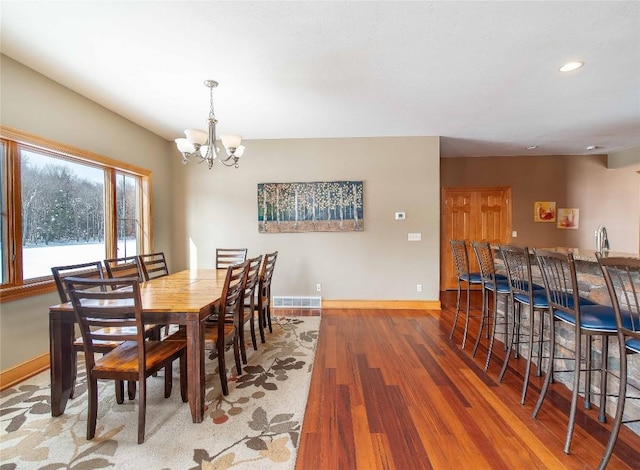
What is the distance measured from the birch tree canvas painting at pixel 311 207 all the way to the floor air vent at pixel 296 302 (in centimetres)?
107

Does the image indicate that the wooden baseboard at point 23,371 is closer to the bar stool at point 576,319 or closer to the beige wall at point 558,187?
the bar stool at point 576,319

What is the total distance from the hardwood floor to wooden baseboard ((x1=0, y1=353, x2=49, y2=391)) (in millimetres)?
2483

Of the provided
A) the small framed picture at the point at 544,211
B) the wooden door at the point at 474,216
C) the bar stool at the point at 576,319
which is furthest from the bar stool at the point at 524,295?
the small framed picture at the point at 544,211

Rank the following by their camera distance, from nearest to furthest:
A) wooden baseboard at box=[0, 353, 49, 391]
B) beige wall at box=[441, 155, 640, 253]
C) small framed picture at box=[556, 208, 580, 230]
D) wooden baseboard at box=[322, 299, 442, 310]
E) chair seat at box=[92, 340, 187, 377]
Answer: chair seat at box=[92, 340, 187, 377], wooden baseboard at box=[0, 353, 49, 391], wooden baseboard at box=[322, 299, 442, 310], beige wall at box=[441, 155, 640, 253], small framed picture at box=[556, 208, 580, 230]

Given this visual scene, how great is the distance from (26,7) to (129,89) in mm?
1025

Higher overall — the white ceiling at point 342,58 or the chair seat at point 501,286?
the white ceiling at point 342,58

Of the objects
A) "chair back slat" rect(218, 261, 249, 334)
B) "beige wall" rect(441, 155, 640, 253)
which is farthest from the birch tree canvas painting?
"beige wall" rect(441, 155, 640, 253)

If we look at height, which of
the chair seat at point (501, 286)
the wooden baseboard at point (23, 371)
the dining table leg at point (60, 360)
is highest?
the chair seat at point (501, 286)

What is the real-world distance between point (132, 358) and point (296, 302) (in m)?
2.69

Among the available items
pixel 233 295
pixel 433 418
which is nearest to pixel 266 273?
pixel 233 295

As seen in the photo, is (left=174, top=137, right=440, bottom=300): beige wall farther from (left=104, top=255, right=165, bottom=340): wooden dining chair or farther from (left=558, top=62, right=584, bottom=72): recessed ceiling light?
(left=558, top=62, right=584, bottom=72): recessed ceiling light

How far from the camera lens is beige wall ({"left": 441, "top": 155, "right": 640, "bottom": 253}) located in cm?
515

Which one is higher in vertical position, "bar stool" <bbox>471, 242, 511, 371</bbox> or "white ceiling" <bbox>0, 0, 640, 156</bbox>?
"white ceiling" <bbox>0, 0, 640, 156</bbox>

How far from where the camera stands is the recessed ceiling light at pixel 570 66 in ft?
7.50
